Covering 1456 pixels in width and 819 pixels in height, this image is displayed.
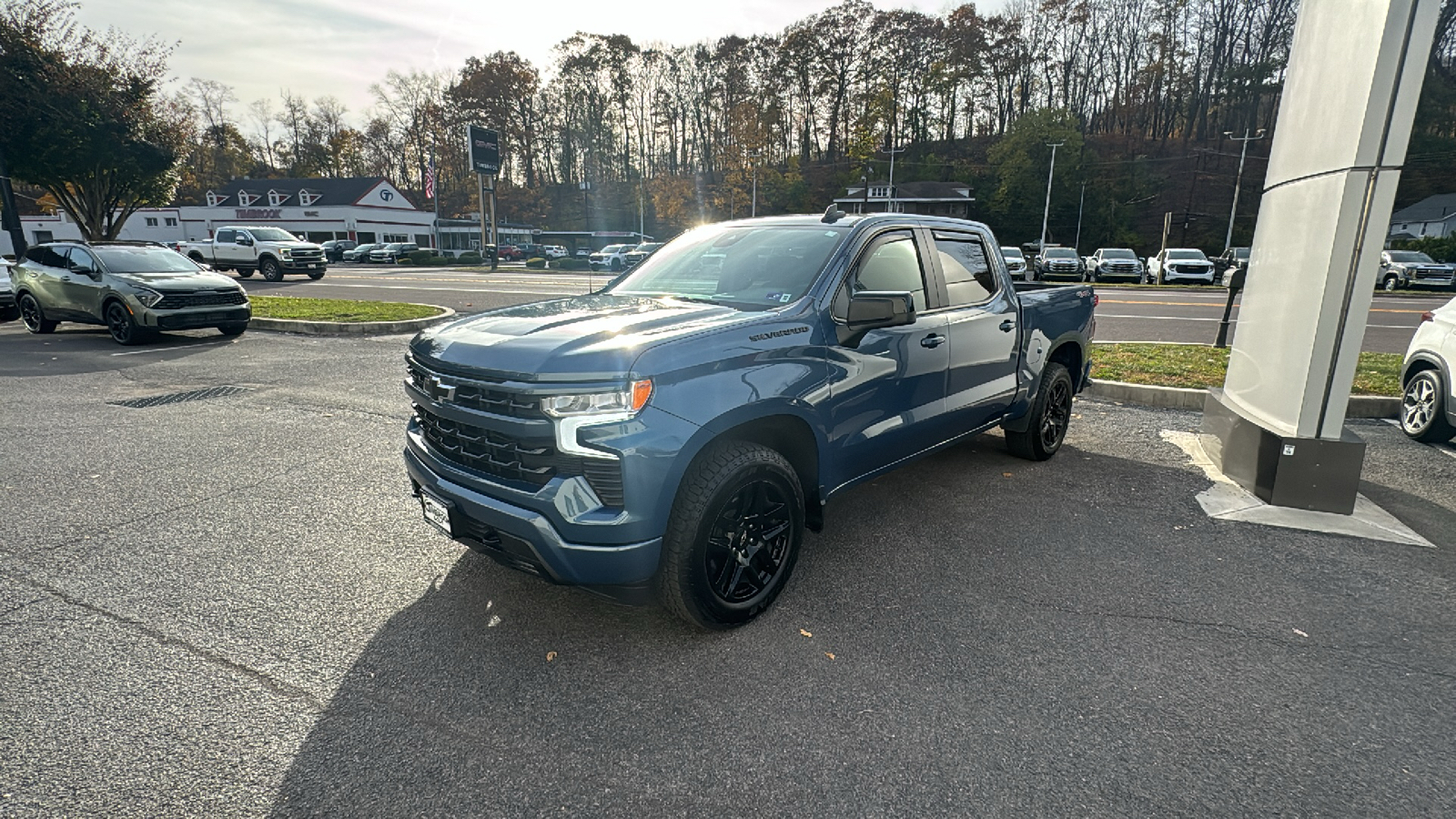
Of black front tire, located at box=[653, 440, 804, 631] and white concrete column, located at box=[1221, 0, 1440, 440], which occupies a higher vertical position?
white concrete column, located at box=[1221, 0, 1440, 440]

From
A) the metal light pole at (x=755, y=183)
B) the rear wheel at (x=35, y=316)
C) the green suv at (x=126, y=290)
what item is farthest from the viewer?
the metal light pole at (x=755, y=183)

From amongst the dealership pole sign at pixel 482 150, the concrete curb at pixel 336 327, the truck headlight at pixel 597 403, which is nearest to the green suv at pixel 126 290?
the concrete curb at pixel 336 327

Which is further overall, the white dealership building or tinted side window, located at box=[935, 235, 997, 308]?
the white dealership building

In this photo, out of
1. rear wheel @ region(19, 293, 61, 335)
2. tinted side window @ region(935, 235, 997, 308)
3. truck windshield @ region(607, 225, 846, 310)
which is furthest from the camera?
rear wheel @ region(19, 293, 61, 335)

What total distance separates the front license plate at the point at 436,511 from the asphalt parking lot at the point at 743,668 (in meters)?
0.47

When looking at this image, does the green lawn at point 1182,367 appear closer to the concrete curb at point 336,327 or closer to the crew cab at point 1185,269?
the concrete curb at point 336,327

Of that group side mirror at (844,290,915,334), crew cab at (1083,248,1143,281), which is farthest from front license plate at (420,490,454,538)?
crew cab at (1083,248,1143,281)

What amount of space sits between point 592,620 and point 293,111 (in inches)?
4037

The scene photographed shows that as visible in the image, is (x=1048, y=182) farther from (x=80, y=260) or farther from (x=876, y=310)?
(x=876, y=310)

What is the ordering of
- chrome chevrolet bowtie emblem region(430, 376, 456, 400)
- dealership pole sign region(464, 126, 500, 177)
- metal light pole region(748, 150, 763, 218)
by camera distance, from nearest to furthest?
chrome chevrolet bowtie emblem region(430, 376, 456, 400) < dealership pole sign region(464, 126, 500, 177) < metal light pole region(748, 150, 763, 218)

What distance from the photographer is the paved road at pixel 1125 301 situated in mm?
12961

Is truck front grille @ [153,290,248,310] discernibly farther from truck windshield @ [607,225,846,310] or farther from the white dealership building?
the white dealership building

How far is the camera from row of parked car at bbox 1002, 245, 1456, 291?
26.2m

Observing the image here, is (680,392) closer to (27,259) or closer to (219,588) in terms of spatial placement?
(219,588)
